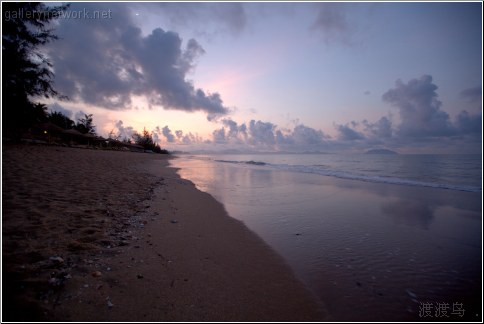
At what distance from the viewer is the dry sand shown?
8.27ft

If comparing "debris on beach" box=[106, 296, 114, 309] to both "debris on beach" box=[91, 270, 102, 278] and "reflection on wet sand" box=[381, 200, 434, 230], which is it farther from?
"reflection on wet sand" box=[381, 200, 434, 230]

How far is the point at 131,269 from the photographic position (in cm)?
329

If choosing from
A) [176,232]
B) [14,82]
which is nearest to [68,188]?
[14,82]

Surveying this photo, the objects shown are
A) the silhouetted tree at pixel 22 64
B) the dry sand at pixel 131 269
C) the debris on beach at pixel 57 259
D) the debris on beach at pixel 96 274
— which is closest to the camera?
the dry sand at pixel 131 269

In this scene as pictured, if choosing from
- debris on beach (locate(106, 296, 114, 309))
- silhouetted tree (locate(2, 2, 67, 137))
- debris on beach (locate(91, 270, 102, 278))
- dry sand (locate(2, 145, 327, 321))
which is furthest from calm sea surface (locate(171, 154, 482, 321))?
silhouetted tree (locate(2, 2, 67, 137))

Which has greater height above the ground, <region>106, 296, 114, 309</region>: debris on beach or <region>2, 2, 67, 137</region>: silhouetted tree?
<region>2, 2, 67, 137</region>: silhouetted tree

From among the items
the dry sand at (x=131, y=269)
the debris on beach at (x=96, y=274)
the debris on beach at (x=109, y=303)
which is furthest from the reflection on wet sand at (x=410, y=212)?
the debris on beach at (x=96, y=274)

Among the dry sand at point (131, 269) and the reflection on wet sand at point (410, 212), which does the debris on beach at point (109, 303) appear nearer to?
the dry sand at point (131, 269)

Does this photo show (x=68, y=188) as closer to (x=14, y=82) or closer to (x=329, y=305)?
(x=14, y=82)

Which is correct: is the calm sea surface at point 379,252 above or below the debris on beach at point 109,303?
below

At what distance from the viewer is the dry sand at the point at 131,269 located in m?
2.52

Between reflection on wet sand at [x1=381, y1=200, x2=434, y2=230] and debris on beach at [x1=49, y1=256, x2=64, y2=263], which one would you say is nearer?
debris on beach at [x1=49, y1=256, x2=64, y2=263]

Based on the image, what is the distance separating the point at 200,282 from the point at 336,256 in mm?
2833

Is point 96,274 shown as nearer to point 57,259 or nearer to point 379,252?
point 57,259
